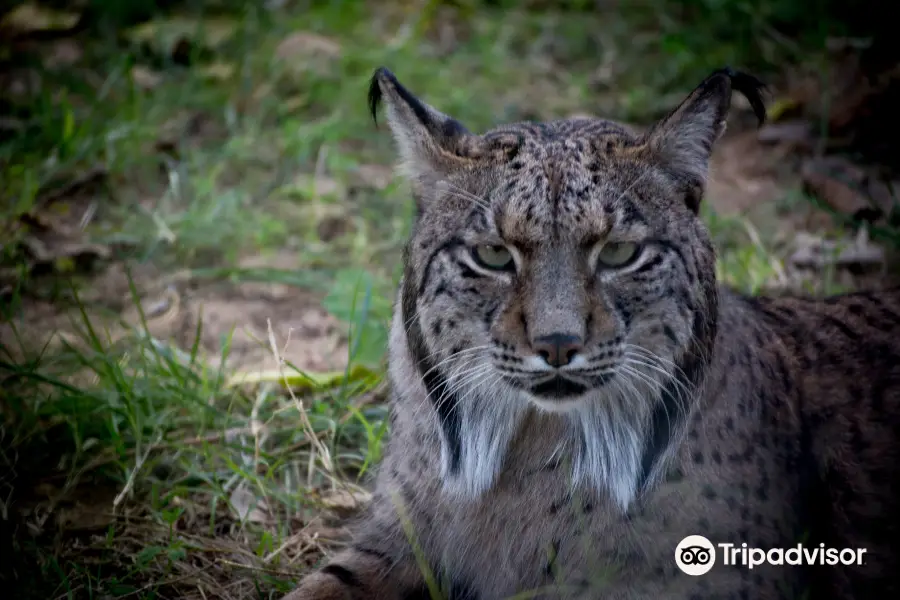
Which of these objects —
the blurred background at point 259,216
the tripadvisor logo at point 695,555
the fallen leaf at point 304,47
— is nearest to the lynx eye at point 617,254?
the tripadvisor logo at point 695,555

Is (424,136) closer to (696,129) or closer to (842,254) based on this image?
(696,129)

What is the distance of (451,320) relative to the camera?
370 cm

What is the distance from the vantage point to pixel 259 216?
6898 mm

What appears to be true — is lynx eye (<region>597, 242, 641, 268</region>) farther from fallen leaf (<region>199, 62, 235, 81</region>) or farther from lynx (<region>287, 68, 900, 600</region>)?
fallen leaf (<region>199, 62, 235, 81</region>)

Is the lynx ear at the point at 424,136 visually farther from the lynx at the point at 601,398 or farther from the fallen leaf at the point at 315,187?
the fallen leaf at the point at 315,187

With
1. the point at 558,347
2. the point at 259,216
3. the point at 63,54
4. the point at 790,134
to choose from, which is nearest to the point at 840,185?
the point at 790,134

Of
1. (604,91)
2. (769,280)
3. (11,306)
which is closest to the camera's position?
(11,306)

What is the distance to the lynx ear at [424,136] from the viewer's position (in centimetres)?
382

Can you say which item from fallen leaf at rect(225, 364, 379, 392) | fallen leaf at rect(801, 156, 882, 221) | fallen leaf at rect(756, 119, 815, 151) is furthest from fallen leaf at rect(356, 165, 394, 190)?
fallen leaf at rect(801, 156, 882, 221)

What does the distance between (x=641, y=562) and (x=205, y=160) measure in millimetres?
4954

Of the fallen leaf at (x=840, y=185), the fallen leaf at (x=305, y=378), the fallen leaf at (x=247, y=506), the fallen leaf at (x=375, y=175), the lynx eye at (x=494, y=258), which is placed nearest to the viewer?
the lynx eye at (x=494, y=258)

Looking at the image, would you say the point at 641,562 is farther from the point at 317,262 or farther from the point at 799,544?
the point at 317,262

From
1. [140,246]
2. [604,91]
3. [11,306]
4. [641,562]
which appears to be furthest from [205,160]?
[641,562]

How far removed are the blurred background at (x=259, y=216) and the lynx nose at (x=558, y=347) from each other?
5.09 ft
